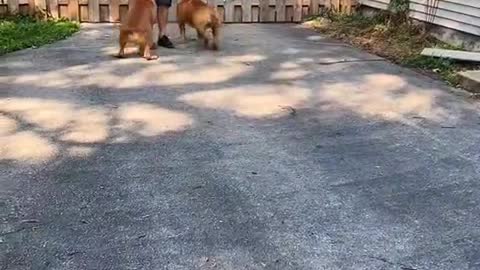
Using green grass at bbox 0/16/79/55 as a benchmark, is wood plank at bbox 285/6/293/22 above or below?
above

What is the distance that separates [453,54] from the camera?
7.17m

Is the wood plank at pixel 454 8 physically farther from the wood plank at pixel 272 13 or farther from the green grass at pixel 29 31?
the green grass at pixel 29 31

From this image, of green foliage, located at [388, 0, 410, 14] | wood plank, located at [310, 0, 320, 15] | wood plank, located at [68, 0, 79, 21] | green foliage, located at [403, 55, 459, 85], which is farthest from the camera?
wood plank, located at [310, 0, 320, 15]

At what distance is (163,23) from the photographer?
321 inches

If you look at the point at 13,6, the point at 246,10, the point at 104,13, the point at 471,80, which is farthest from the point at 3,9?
the point at 471,80

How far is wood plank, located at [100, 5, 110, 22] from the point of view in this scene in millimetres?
10148

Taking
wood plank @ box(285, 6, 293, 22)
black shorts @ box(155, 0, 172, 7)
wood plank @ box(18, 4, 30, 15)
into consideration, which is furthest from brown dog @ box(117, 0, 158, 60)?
wood plank @ box(285, 6, 293, 22)

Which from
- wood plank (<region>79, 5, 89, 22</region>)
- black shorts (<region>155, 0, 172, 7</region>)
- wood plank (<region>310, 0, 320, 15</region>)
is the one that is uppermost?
black shorts (<region>155, 0, 172, 7</region>)

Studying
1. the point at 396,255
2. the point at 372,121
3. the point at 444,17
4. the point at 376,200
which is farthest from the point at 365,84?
the point at 396,255

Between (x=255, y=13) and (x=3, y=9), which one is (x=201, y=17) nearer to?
(x=255, y=13)

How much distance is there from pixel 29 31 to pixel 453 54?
561 cm

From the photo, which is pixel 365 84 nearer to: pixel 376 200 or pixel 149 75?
pixel 149 75

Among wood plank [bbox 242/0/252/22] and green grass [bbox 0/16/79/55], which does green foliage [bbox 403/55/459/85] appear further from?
green grass [bbox 0/16/79/55]

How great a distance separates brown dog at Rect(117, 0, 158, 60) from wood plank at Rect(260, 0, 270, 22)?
3.50 m
